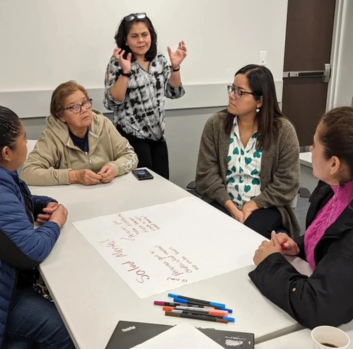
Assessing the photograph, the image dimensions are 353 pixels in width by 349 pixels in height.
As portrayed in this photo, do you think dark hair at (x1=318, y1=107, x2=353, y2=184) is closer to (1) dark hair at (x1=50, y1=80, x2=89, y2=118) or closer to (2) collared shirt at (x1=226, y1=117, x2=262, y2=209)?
(2) collared shirt at (x1=226, y1=117, x2=262, y2=209)

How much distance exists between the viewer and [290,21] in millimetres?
3625

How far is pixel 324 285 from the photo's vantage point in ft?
3.02

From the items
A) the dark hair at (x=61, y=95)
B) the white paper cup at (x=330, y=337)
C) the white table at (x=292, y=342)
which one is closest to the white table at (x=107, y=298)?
the white table at (x=292, y=342)

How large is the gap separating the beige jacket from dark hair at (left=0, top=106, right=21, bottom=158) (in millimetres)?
607

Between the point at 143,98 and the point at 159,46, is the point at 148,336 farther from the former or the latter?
the point at 159,46

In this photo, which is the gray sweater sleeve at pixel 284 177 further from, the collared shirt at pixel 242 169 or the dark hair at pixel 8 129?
the dark hair at pixel 8 129

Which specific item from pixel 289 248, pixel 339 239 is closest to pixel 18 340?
pixel 289 248

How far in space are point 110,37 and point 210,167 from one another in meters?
1.36

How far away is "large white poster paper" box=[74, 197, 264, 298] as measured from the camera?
1.12 m

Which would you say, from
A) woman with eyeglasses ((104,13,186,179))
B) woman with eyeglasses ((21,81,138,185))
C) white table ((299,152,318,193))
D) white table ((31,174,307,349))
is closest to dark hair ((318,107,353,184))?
white table ((31,174,307,349))

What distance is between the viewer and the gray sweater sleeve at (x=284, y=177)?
1.92m

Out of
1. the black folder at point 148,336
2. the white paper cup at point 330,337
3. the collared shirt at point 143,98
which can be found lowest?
the black folder at point 148,336

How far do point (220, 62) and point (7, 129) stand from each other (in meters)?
2.32

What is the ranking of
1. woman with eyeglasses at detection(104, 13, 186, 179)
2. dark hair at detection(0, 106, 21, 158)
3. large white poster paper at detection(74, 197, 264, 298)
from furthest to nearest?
woman with eyeglasses at detection(104, 13, 186, 179)
dark hair at detection(0, 106, 21, 158)
large white poster paper at detection(74, 197, 264, 298)
